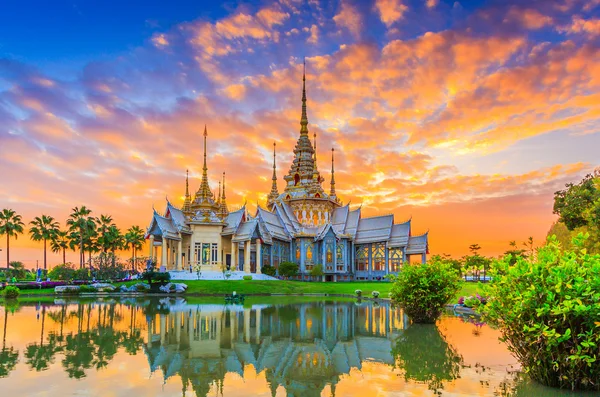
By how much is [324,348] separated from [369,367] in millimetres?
2698

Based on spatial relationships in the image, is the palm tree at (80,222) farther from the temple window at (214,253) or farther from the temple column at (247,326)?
the temple column at (247,326)

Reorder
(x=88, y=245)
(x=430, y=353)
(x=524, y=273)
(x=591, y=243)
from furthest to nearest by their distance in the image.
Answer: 1. (x=88, y=245)
2. (x=591, y=243)
3. (x=430, y=353)
4. (x=524, y=273)

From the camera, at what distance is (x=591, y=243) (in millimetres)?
30625

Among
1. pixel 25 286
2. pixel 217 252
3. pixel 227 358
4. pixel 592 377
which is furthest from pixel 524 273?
pixel 217 252

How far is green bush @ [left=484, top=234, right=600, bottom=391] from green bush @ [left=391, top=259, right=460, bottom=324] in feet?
27.7

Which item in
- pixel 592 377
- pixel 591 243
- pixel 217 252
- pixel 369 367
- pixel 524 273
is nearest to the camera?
pixel 592 377

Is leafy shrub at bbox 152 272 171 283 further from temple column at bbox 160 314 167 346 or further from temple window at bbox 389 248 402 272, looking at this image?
temple window at bbox 389 248 402 272

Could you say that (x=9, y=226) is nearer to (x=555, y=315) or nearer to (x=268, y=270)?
(x=268, y=270)

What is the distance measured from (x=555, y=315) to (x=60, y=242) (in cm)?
5732

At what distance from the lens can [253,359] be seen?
1157 cm

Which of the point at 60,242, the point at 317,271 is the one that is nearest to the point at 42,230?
the point at 60,242

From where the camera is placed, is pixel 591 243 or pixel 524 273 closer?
pixel 524 273

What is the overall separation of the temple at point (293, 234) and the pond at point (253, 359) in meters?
31.4

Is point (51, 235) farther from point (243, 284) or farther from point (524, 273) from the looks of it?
point (524, 273)
